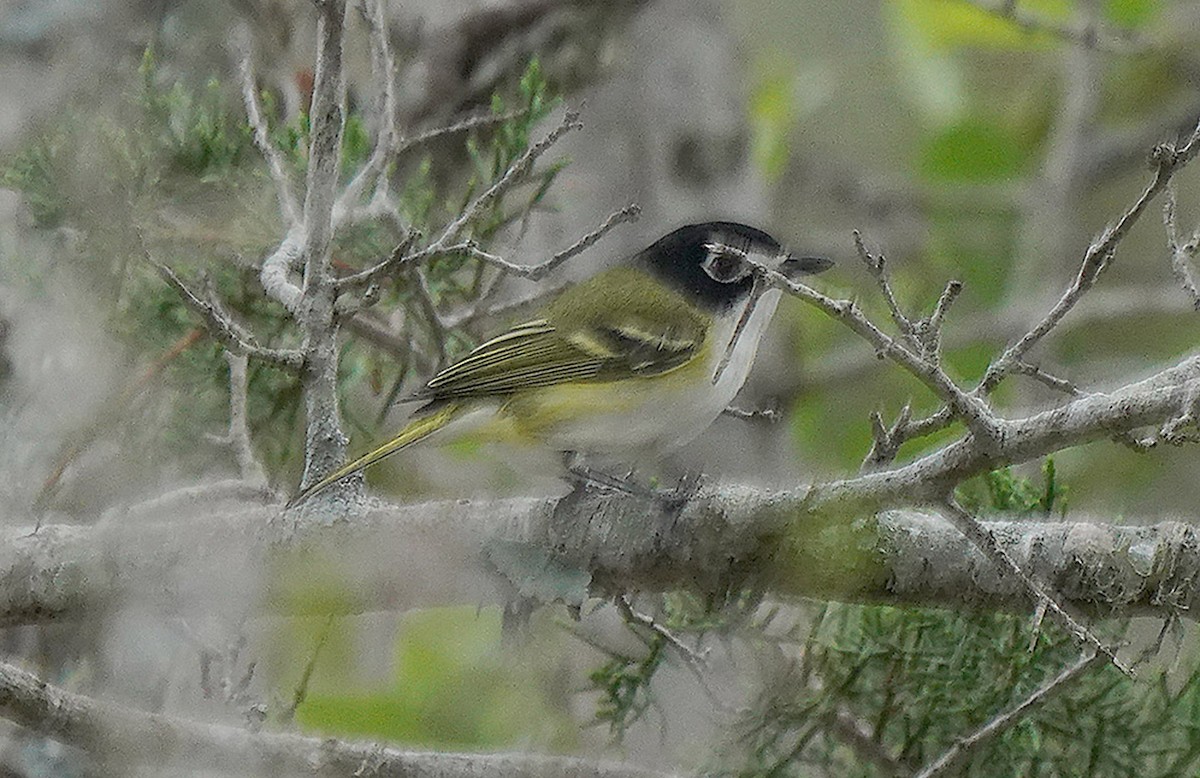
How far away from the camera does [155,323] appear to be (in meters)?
2.20

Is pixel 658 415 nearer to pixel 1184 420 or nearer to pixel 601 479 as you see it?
pixel 601 479

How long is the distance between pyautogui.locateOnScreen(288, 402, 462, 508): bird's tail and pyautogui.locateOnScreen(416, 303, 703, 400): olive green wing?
26 mm

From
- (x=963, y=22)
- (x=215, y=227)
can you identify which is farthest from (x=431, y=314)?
(x=963, y=22)

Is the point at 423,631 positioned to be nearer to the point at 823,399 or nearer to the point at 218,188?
the point at 218,188

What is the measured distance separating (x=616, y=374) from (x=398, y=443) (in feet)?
1.05

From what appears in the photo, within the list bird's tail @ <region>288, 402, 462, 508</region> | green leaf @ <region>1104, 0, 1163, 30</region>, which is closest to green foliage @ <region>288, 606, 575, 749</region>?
bird's tail @ <region>288, 402, 462, 508</region>

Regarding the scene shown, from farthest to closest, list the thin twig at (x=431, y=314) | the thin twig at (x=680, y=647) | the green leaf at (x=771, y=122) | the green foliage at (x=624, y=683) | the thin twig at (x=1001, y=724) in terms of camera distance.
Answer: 1. the green leaf at (x=771, y=122)
2. the thin twig at (x=431, y=314)
3. the green foliage at (x=624, y=683)
4. the thin twig at (x=680, y=647)
5. the thin twig at (x=1001, y=724)

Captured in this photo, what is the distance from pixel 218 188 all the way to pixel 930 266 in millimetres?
1941

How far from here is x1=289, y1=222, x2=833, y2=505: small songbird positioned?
1.98 metres

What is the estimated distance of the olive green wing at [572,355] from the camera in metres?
2.00

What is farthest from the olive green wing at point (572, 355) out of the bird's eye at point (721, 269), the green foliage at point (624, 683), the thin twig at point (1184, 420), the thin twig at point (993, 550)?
the thin twig at point (1184, 420)

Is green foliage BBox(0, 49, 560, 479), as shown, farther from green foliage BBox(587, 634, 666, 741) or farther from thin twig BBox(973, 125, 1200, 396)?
thin twig BBox(973, 125, 1200, 396)

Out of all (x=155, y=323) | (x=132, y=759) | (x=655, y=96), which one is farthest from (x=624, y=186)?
(x=132, y=759)

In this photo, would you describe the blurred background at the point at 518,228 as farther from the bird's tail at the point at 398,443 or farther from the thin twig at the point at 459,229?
the thin twig at the point at 459,229
